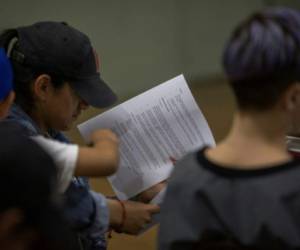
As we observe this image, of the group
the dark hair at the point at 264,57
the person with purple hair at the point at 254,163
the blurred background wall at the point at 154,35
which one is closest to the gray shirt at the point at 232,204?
the person with purple hair at the point at 254,163

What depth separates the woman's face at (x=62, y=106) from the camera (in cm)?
152

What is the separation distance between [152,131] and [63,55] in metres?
0.31

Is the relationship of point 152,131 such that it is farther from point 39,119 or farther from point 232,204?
point 232,204

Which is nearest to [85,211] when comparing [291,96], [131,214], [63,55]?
[131,214]

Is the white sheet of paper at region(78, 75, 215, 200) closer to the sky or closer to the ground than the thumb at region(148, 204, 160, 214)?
closer to the sky

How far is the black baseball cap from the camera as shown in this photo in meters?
1.48

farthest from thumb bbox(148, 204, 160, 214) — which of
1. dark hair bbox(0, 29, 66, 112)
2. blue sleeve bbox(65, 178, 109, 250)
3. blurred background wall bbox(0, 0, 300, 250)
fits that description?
blurred background wall bbox(0, 0, 300, 250)

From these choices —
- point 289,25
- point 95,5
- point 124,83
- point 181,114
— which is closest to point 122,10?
point 95,5

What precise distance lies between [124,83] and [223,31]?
1.28 metres

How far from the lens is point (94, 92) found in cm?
154

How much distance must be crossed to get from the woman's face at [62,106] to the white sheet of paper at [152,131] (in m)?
0.04

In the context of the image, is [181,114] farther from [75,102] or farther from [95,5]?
[95,5]

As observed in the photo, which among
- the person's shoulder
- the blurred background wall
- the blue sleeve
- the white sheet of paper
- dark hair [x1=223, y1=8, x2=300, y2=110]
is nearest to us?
dark hair [x1=223, y1=8, x2=300, y2=110]

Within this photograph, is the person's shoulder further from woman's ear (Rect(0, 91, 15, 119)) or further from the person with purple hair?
the person with purple hair
